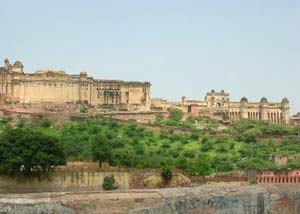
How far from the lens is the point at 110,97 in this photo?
234 ft

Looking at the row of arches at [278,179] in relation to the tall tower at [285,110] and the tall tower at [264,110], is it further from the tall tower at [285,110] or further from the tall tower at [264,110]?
the tall tower at [285,110]

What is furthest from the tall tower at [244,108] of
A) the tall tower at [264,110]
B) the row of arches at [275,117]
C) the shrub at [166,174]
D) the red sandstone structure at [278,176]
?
the shrub at [166,174]

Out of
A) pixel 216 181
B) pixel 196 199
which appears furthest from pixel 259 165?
pixel 196 199

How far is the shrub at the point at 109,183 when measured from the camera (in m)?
27.8

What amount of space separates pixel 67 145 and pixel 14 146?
7.92 meters

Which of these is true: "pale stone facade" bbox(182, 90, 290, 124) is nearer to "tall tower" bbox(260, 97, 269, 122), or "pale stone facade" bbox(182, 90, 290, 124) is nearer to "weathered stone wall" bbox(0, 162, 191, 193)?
"tall tower" bbox(260, 97, 269, 122)

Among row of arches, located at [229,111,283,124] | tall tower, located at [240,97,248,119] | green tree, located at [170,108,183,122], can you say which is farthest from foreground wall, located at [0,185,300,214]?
tall tower, located at [240,97,248,119]

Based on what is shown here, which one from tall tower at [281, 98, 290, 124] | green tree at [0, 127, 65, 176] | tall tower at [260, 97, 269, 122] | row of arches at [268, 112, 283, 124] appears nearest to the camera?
green tree at [0, 127, 65, 176]

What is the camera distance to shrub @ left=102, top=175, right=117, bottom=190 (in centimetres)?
2783

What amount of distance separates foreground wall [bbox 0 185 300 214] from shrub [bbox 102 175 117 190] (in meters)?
4.71

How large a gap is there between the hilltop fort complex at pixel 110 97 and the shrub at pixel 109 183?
3681cm

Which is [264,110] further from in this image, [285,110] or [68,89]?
[68,89]

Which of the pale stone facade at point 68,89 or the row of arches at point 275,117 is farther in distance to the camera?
the row of arches at point 275,117

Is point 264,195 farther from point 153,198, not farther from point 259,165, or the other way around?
point 259,165
